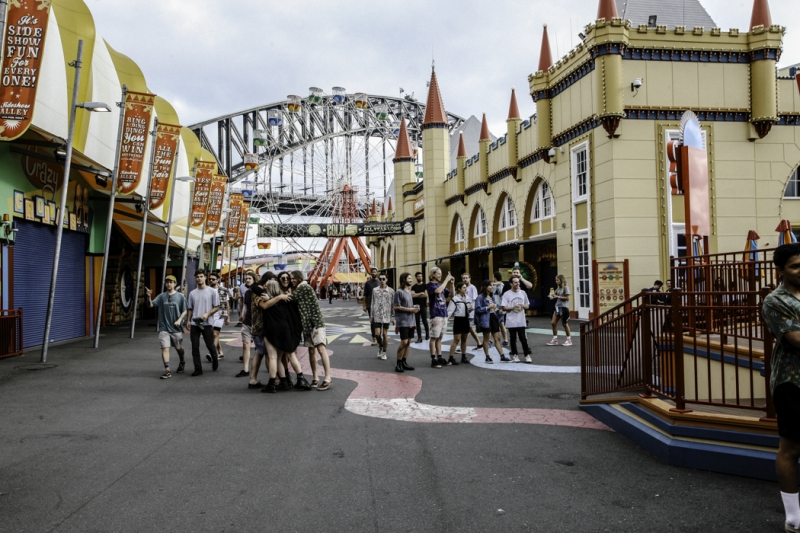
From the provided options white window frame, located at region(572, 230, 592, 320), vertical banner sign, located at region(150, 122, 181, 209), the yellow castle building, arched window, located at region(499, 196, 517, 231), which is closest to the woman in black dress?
vertical banner sign, located at region(150, 122, 181, 209)

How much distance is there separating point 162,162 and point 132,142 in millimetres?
2747

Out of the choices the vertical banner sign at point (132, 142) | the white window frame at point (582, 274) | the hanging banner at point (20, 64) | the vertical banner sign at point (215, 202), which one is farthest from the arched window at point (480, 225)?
the hanging banner at point (20, 64)

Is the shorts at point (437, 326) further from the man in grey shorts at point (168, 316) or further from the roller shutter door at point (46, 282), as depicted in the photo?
the roller shutter door at point (46, 282)

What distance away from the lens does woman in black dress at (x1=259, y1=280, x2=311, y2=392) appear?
30.7ft

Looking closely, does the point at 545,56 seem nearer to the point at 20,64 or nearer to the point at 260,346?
the point at 20,64

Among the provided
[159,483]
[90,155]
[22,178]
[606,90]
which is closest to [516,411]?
[159,483]

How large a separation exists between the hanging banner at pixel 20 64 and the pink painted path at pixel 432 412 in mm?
7271

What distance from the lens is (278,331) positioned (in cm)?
941

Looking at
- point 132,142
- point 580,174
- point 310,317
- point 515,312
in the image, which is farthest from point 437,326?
point 580,174

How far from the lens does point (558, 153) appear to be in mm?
24109

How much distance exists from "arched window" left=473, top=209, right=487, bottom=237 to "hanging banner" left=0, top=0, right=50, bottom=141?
25.6 metres

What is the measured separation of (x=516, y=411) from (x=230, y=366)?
651 centimetres

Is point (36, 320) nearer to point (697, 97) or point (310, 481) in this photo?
point (310, 481)

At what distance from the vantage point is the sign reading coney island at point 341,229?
45.5 m
